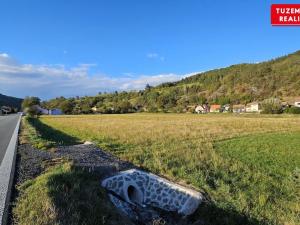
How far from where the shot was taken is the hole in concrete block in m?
9.41

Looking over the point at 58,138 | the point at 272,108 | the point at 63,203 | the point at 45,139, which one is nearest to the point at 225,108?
the point at 272,108

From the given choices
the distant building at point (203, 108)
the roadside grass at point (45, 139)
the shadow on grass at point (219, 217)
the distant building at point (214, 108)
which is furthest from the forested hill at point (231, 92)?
the shadow on grass at point (219, 217)

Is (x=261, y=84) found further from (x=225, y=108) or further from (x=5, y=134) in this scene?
(x=5, y=134)

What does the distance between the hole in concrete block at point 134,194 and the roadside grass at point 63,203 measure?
1.17m

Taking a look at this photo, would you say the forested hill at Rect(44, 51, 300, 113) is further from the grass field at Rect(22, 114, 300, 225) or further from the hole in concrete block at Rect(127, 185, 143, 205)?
the hole in concrete block at Rect(127, 185, 143, 205)

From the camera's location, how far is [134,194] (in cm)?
956

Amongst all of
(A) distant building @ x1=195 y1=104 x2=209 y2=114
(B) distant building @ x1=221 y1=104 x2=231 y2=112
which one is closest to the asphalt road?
(B) distant building @ x1=221 y1=104 x2=231 y2=112

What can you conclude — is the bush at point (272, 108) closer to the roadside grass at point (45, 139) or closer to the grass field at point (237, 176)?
the roadside grass at point (45, 139)

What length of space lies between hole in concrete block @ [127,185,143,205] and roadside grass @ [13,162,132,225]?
1174 mm

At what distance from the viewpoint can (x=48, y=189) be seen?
23.6 ft

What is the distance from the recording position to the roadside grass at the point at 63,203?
18.8ft

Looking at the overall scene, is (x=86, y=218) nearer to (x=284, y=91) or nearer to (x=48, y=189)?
(x=48, y=189)

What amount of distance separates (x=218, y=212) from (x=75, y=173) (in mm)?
4162

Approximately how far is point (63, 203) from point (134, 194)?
3315mm
